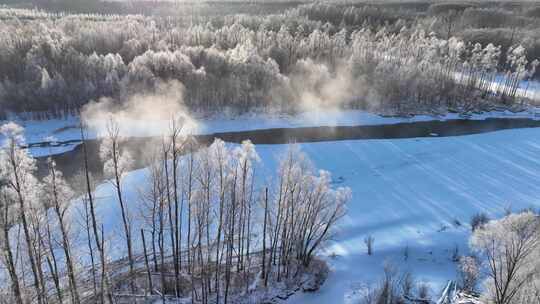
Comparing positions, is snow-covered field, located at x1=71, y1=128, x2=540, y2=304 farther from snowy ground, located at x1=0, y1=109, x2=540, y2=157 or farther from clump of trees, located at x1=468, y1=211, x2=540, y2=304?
snowy ground, located at x1=0, y1=109, x2=540, y2=157

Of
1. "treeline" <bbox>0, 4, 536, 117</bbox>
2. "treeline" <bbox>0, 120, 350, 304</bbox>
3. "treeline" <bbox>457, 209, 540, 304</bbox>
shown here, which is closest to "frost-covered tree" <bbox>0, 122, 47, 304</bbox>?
"treeline" <bbox>0, 120, 350, 304</bbox>

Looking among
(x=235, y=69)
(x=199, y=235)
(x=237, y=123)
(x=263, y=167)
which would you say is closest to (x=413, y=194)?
(x=263, y=167)

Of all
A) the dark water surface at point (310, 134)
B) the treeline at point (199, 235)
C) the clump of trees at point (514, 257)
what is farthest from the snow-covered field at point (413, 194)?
Answer: the clump of trees at point (514, 257)

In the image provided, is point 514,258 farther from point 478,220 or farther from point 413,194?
point 413,194

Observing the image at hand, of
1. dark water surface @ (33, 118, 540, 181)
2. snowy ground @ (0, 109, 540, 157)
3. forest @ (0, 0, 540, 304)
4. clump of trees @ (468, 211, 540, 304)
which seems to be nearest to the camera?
clump of trees @ (468, 211, 540, 304)

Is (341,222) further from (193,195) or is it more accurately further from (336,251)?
(193,195)

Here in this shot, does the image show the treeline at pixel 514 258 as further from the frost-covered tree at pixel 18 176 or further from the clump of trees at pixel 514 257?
the frost-covered tree at pixel 18 176

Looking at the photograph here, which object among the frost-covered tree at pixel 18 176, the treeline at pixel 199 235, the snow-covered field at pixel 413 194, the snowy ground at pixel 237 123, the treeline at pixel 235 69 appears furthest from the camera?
the treeline at pixel 235 69

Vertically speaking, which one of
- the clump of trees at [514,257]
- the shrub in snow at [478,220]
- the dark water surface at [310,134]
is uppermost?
the clump of trees at [514,257]
